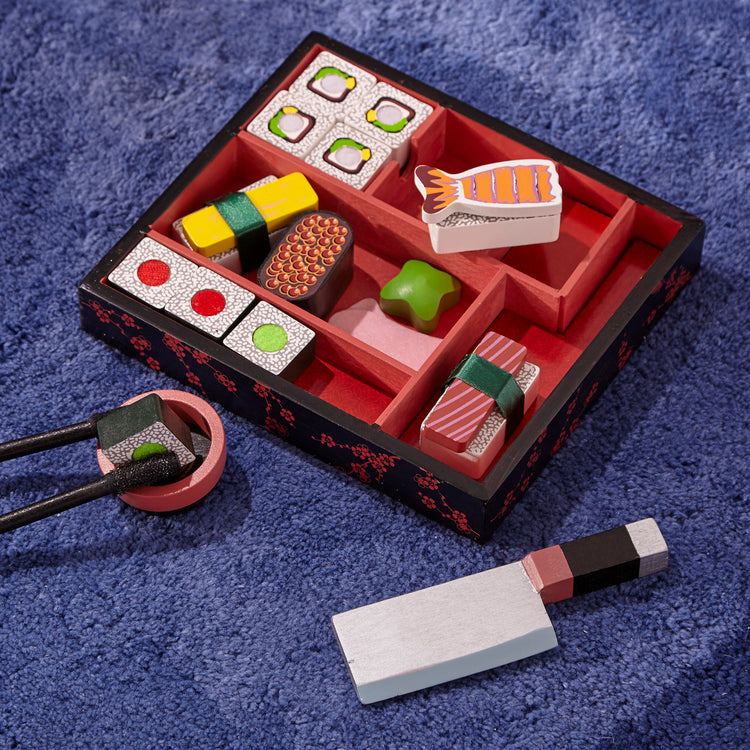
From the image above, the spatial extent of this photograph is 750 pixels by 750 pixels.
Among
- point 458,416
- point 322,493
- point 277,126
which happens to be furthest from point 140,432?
point 277,126

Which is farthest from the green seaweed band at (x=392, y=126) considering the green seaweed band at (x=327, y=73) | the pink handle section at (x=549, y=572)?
the pink handle section at (x=549, y=572)

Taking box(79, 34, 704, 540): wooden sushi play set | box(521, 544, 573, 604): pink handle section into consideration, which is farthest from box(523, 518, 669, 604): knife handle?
box(79, 34, 704, 540): wooden sushi play set

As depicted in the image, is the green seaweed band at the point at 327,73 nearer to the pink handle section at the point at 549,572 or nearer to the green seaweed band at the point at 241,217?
the green seaweed band at the point at 241,217

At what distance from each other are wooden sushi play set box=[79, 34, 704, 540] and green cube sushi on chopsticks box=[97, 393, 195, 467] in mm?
129

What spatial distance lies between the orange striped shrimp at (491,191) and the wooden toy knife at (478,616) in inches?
19.6

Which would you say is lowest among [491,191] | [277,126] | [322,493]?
[322,493]

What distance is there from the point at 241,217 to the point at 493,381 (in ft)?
1.55

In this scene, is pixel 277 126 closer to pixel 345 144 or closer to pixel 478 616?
pixel 345 144

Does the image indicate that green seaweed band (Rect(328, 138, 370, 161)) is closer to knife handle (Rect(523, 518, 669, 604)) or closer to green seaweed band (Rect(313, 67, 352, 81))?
green seaweed band (Rect(313, 67, 352, 81))

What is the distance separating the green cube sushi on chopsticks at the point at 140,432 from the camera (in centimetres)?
191

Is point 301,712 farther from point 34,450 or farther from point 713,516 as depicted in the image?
point 713,516

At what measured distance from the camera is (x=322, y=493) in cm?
205

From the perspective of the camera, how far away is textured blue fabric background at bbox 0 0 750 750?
190 centimetres

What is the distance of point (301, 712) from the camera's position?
1.90 metres
